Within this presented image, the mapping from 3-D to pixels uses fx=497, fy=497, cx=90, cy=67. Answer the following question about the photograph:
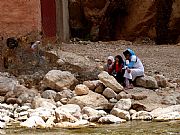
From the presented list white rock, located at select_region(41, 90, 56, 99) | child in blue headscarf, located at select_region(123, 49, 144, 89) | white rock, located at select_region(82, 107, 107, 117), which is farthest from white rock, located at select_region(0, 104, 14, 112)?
child in blue headscarf, located at select_region(123, 49, 144, 89)

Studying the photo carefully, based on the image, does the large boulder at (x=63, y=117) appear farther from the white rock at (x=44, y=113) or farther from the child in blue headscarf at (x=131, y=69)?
the child in blue headscarf at (x=131, y=69)

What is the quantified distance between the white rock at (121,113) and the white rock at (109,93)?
43.6 inches

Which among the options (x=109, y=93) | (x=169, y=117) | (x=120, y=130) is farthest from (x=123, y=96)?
(x=120, y=130)

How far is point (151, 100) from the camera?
35.0ft

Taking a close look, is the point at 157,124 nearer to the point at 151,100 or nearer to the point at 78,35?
the point at 151,100

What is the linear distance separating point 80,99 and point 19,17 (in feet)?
16.8

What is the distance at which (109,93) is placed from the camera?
1067 centimetres

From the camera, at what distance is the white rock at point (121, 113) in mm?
9289

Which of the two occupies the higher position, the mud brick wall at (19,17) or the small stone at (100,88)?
the mud brick wall at (19,17)

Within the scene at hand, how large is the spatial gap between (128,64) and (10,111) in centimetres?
310

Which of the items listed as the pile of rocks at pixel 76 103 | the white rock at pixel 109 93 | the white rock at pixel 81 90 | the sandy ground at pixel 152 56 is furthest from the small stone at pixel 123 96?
the sandy ground at pixel 152 56

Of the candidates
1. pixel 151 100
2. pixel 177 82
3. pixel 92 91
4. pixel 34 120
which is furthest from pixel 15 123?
pixel 177 82

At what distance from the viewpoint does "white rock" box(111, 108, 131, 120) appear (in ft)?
30.5

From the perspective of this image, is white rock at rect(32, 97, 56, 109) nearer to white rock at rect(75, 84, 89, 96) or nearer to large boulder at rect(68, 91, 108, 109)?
large boulder at rect(68, 91, 108, 109)
